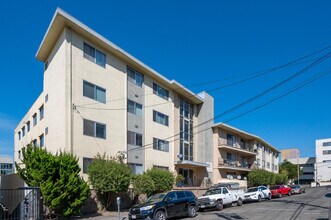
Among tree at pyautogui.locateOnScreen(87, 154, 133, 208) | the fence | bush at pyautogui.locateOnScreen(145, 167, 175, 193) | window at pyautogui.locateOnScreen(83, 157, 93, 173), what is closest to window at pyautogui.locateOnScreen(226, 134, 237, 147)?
bush at pyautogui.locateOnScreen(145, 167, 175, 193)

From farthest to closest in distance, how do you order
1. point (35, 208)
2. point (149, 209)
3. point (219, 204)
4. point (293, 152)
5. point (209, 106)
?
point (293, 152)
point (209, 106)
point (219, 204)
point (149, 209)
point (35, 208)

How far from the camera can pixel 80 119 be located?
25.7m

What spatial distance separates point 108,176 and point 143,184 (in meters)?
4.01

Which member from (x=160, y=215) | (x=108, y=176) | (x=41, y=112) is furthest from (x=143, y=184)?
(x=41, y=112)

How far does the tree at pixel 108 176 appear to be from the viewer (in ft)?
79.0

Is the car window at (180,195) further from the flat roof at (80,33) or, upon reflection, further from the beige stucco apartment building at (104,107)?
the flat roof at (80,33)

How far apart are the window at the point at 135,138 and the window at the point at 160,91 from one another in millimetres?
5656

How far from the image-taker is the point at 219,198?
26.0 meters

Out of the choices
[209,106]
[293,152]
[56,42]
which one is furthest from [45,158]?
[293,152]

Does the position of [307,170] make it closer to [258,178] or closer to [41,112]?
[258,178]

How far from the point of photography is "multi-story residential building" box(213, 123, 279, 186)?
159ft

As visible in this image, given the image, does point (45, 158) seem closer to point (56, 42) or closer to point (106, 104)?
point (106, 104)

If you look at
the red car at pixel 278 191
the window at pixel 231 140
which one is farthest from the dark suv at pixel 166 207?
the window at pixel 231 140

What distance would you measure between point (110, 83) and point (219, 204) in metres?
12.7
